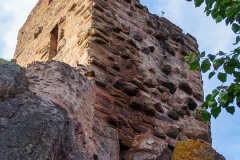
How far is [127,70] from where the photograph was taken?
14.8 ft

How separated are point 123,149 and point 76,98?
2.94 feet

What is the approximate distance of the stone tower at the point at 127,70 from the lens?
3.88 m

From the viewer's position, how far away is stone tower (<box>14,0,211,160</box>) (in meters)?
3.88

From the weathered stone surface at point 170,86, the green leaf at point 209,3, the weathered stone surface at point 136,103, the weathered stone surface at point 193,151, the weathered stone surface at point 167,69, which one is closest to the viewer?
the green leaf at point 209,3

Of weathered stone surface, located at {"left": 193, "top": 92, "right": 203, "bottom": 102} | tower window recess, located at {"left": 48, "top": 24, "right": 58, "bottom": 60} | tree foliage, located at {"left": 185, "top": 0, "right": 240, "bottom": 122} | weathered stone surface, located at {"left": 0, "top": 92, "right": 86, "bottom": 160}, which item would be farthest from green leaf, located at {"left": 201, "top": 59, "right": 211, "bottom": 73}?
tower window recess, located at {"left": 48, "top": 24, "right": 58, "bottom": 60}

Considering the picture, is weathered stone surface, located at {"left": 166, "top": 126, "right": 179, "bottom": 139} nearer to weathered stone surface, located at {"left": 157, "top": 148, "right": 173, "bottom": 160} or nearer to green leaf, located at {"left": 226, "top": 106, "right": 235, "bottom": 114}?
weathered stone surface, located at {"left": 157, "top": 148, "right": 173, "bottom": 160}

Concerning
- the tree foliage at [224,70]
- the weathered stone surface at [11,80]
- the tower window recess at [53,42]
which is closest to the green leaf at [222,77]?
Result: the tree foliage at [224,70]

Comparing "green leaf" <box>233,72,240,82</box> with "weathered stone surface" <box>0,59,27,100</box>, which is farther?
"green leaf" <box>233,72,240,82</box>

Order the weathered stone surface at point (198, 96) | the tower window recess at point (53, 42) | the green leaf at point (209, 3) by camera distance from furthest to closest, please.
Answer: the tower window recess at point (53, 42) < the weathered stone surface at point (198, 96) < the green leaf at point (209, 3)

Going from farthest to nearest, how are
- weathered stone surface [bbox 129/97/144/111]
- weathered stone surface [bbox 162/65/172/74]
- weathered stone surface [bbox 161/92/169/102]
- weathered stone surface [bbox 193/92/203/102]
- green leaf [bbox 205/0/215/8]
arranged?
weathered stone surface [bbox 193/92/203/102] → weathered stone surface [bbox 162/65/172/74] → weathered stone surface [bbox 161/92/169/102] → weathered stone surface [bbox 129/97/144/111] → green leaf [bbox 205/0/215/8]

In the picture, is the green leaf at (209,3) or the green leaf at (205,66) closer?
the green leaf at (205,66)

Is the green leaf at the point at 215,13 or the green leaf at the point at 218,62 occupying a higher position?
the green leaf at the point at 215,13

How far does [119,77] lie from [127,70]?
0.22m

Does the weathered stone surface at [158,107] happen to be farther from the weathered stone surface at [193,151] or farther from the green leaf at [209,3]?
the green leaf at [209,3]
